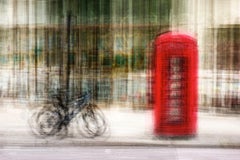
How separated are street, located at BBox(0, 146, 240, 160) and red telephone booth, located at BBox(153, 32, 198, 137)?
0.93 metres

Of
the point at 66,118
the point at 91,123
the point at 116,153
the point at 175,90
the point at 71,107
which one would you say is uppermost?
the point at 175,90

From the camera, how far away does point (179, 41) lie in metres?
12.0

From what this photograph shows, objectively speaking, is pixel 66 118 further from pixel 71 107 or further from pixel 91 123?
pixel 91 123

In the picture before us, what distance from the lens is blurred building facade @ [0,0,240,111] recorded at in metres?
15.7

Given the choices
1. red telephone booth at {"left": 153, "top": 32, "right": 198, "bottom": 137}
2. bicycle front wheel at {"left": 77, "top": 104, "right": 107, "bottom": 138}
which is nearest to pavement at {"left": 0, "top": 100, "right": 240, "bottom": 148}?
bicycle front wheel at {"left": 77, "top": 104, "right": 107, "bottom": 138}

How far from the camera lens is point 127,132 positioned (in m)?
12.8

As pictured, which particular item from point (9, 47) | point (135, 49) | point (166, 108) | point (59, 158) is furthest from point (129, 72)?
point (59, 158)

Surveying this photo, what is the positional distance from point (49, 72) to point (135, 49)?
84.1 inches

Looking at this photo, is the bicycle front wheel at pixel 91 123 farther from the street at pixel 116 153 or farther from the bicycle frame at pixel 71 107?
the street at pixel 116 153

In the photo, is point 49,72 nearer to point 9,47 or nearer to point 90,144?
point 9,47

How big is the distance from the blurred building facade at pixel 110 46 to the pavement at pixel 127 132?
0.58 metres

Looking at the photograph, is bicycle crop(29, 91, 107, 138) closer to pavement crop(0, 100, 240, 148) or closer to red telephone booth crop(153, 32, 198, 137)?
pavement crop(0, 100, 240, 148)

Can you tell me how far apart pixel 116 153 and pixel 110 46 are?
232 inches

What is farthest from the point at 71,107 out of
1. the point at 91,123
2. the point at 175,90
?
the point at 175,90
